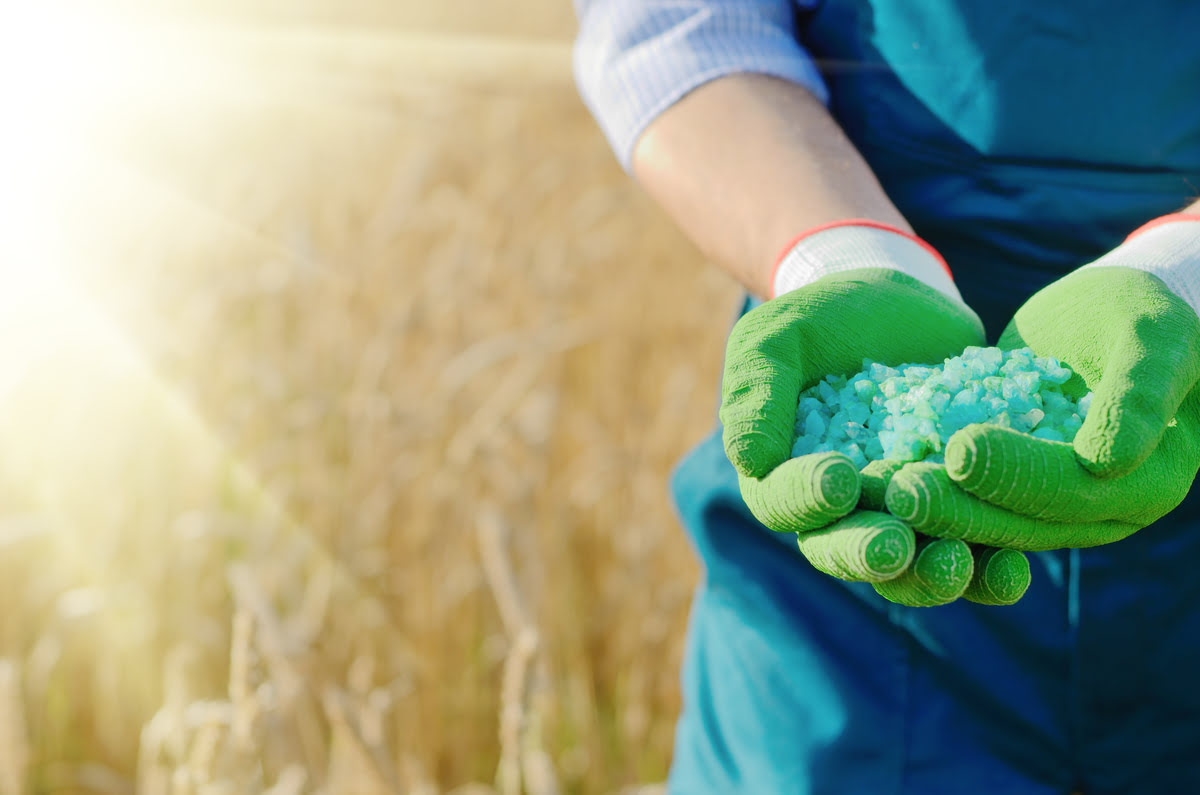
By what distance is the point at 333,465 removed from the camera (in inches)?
74.7

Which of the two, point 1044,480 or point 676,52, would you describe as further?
point 676,52

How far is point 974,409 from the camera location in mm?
676

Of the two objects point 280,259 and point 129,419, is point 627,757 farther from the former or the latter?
point 280,259

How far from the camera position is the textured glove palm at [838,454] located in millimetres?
573

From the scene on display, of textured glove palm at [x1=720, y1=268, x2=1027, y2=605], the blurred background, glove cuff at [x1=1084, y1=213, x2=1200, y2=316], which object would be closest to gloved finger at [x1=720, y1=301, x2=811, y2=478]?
textured glove palm at [x1=720, y1=268, x2=1027, y2=605]

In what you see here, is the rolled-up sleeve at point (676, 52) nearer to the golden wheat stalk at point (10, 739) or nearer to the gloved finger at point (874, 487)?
the gloved finger at point (874, 487)

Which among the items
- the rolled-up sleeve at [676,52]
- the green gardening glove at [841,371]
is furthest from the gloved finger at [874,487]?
the rolled-up sleeve at [676,52]

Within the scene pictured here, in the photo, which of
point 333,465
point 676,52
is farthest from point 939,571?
point 333,465

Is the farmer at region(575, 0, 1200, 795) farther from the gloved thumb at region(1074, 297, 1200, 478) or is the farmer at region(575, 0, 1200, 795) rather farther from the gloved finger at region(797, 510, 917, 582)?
the gloved finger at region(797, 510, 917, 582)

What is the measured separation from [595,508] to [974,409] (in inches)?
57.8

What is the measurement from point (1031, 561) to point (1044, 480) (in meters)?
0.46

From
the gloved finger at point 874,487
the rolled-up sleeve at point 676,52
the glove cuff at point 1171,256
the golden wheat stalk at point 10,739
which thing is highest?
the rolled-up sleeve at point 676,52

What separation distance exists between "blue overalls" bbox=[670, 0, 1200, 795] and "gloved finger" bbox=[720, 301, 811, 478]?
1.17 feet

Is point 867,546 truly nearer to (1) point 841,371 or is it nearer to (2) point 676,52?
(1) point 841,371
